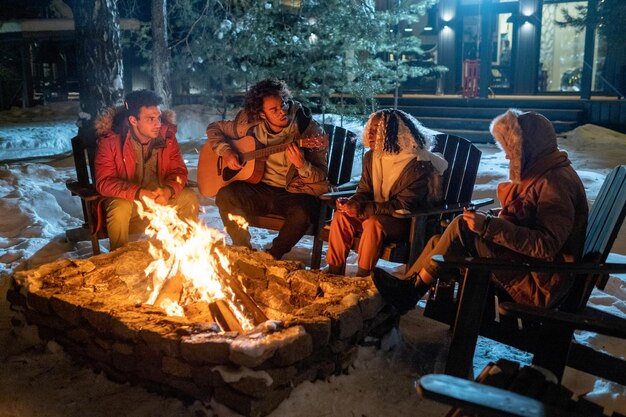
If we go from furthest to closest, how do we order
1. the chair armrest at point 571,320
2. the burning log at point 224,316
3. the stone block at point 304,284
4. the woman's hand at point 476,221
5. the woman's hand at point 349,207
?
the woman's hand at point 349,207 < the stone block at point 304,284 < the burning log at point 224,316 < the woman's hand at point 476,221 < the chair armrest at point 571,320

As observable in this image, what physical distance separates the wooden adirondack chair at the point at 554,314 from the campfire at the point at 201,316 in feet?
1.99

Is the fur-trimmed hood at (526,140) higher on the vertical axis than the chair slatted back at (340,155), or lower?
higher

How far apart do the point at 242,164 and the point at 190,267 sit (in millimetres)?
1294

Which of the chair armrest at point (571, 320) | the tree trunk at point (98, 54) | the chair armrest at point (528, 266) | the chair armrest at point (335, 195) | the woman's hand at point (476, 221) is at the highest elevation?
the tree trunk at point (98, 54)

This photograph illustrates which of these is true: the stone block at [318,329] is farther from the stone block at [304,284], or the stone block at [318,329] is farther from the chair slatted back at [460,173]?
the chair slatted back at [460,173]

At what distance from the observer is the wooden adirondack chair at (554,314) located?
2459 millimetres

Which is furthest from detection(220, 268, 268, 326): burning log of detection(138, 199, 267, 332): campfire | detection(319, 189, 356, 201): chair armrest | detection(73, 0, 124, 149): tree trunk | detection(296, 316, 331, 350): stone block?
detection(73, 0, 124, 149): tree trunk

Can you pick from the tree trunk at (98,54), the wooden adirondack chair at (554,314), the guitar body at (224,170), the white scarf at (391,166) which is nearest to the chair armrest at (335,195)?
the white scarf at (391,166)

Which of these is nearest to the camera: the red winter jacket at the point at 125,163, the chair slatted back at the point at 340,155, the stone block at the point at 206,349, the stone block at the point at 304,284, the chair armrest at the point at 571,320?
the chair armrest at the point at 571,320

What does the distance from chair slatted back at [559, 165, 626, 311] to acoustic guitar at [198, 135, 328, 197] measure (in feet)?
6.93

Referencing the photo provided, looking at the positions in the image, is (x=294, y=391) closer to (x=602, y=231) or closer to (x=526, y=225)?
(x=526, y=225)

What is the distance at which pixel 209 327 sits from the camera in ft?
10.2

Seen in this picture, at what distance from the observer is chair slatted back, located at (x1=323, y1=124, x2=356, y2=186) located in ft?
17.1

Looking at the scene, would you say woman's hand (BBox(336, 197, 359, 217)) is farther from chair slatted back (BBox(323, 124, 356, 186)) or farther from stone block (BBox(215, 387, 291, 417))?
stone block (BBox(215, 387, 291, 417))
